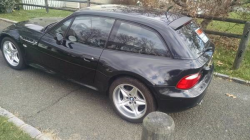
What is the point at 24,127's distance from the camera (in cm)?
277

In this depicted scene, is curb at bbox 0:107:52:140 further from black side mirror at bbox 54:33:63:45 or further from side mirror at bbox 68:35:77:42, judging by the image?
side mirror at bbox 68:35:77:42

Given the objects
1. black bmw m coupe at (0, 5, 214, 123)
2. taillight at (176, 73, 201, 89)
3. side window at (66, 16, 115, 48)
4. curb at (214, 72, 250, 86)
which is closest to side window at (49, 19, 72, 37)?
black bmw m coupe at (0, 5, 214, 123)

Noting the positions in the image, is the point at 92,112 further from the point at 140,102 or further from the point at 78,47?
the point at 78,47

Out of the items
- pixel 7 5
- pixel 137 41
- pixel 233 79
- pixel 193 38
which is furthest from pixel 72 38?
pixel 7 5

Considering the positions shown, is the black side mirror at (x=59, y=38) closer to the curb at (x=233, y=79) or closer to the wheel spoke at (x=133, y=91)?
the wheel spoke at (x=133, y=91)

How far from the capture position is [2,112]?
9.96 ft

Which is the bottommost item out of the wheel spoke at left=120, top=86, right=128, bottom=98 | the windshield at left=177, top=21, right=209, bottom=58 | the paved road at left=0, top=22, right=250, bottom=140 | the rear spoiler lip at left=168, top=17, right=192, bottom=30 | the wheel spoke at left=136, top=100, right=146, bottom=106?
the paved road at left=0, top=22, right=250, bottom=140

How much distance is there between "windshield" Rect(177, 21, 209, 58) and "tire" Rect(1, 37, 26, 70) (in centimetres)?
311

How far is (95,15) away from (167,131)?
229 cm

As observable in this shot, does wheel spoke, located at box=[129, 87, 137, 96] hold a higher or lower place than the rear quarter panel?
lower

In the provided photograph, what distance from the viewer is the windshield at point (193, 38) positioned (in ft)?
9.24

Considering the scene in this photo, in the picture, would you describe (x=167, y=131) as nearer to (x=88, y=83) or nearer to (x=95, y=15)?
(x=88, y=83)

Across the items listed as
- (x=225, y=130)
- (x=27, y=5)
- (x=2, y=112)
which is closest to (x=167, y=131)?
(x=225, y=130)

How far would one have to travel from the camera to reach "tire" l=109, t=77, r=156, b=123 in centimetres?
276
